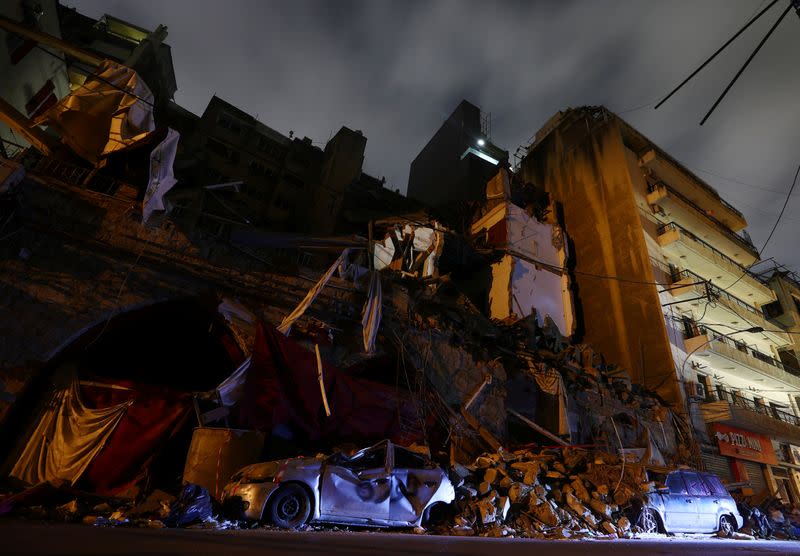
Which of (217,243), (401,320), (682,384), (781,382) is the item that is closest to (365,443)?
(401,320)

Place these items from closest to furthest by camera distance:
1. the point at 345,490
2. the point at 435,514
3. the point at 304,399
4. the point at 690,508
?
the point at 345,490
the point at 435,514
the point at 304,399
the point at 690,508

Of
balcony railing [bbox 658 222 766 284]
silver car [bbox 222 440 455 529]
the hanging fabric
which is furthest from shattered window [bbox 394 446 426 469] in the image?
balcony railing [bbox 658 222 766 284]

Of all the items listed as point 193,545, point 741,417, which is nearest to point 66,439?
point 193,545

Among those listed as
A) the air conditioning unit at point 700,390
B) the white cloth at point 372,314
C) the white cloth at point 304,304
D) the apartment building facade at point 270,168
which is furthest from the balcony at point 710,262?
the white cloth at point 304,304

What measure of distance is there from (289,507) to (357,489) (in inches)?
48.1

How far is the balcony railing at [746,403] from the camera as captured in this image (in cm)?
2218

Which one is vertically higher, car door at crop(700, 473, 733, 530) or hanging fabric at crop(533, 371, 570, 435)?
hanging fabric at crop(533, 371, 570, 435)

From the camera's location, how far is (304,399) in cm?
936

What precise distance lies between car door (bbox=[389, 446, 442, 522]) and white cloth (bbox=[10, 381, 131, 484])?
661 cm

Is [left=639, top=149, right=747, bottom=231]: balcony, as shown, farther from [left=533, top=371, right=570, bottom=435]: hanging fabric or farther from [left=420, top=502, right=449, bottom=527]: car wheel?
[left=420, top=502, right=449, bottom=527]: car wheel

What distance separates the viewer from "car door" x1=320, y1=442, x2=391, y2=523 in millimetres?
6930

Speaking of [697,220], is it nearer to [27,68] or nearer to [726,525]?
[726,525]

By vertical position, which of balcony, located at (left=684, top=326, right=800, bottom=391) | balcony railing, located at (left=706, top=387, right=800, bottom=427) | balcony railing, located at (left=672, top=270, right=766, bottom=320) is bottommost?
balcony railing, located at (left=706, top=387, right=800, bottom=427)

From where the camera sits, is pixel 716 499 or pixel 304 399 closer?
pixel 304 399
